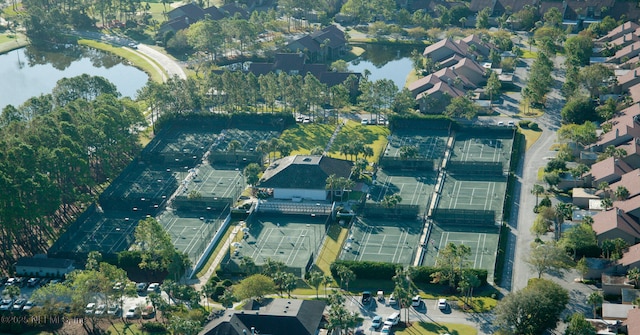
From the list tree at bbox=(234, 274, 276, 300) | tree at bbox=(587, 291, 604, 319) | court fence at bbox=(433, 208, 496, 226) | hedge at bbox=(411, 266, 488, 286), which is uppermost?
court fence at bbox=(433, 208, 496, 226)

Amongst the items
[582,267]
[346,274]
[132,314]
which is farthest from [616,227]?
[132,314]

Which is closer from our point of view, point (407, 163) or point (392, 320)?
point (392, 320)

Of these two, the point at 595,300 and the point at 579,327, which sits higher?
the point at 595,300

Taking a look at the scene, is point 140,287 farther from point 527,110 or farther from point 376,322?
point 527,110

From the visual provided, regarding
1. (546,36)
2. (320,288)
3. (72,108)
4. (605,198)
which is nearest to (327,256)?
(320,288)

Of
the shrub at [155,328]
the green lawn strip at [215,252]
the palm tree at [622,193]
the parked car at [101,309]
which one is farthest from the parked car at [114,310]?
the palm tree at [622,193]

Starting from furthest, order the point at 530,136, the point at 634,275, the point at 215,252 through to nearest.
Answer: the point at 530,136 < the point at 215,252 < the point at 634,275

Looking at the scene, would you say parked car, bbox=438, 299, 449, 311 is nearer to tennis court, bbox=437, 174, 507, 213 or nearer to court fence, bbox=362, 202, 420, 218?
court fence, bbox=362, 202, 420, 218

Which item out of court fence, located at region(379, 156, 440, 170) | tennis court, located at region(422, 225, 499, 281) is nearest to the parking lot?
tennis court, located at region(422, 225, 499, 281)
